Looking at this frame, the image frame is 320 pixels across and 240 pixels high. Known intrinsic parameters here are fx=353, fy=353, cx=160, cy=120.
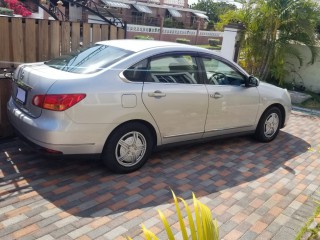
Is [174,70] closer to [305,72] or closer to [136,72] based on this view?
[136,72]

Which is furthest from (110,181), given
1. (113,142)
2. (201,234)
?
(201,234)

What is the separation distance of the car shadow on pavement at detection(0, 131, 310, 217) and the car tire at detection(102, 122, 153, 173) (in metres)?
0.12

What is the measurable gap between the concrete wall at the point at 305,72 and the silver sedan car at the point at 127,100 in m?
5.67

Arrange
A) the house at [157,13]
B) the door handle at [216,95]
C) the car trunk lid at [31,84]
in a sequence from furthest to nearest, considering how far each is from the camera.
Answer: the house at [157,13] < the door handle at [216,95] < the car trunk lid at [31,84]

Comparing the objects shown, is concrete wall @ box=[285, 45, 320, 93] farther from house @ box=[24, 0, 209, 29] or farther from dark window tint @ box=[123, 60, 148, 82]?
house @ box=[24, 0, 209, 29]

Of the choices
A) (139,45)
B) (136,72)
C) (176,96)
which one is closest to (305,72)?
(176,96)

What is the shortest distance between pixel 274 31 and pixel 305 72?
5.42 ft

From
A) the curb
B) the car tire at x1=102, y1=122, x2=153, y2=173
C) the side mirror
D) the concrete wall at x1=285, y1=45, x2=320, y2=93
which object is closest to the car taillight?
the car tire at x1=102, y1=122, x2=153, y2=173

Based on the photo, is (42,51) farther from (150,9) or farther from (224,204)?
(150,9)

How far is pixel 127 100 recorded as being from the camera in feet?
13.0

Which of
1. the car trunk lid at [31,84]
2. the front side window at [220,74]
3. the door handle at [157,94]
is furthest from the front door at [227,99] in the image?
the car trunk lid at [31,84]

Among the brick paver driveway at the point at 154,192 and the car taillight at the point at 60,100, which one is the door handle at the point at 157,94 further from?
the brick paver driveway at the point at 154,192

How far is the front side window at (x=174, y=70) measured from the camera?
430 centimetres

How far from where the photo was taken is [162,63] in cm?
439
